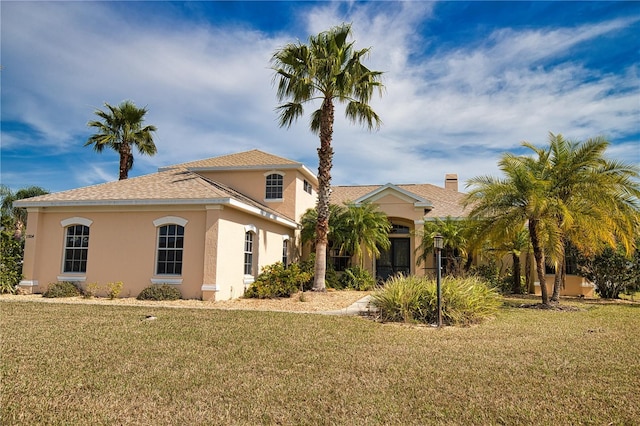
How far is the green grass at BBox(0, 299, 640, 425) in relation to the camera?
459 centimetres

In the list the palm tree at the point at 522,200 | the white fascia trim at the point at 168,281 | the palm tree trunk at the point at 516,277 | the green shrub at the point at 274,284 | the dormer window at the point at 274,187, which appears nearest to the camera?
the palm tree at the point at 522,200

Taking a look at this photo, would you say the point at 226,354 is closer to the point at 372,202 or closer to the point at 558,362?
the point at 558,362

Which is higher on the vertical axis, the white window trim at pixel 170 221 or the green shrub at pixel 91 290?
the white window trim at pixel 170 221

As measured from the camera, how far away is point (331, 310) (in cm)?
1271

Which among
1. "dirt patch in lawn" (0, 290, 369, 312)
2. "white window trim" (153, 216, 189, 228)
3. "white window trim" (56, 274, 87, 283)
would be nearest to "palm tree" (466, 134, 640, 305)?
"dirt patch in lawn" (0, 290, 369, 312)

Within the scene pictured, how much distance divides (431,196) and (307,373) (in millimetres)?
20723

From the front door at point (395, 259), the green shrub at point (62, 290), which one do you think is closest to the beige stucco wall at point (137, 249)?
the green shrub at point (62, 290)

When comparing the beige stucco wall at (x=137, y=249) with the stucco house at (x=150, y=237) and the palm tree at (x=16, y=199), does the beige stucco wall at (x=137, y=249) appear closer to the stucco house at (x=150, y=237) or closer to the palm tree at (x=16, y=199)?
the stucco house at (x=150, y=237)

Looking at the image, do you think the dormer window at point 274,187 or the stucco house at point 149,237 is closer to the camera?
the stucco house at point 149,237

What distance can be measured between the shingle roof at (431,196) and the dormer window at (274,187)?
12.5 ft

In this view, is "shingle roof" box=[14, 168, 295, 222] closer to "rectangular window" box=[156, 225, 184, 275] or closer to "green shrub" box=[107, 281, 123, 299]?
"rectangular window" box=[156, 225, 184, 275]

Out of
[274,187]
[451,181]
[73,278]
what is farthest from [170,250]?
[451,181]

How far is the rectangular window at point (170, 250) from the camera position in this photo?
573 inches

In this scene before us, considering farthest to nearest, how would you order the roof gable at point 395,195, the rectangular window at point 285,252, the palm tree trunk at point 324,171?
the roof gable at point 395,195, the rectangular window at point 285,252, the palm tree trunk at point 324,171
